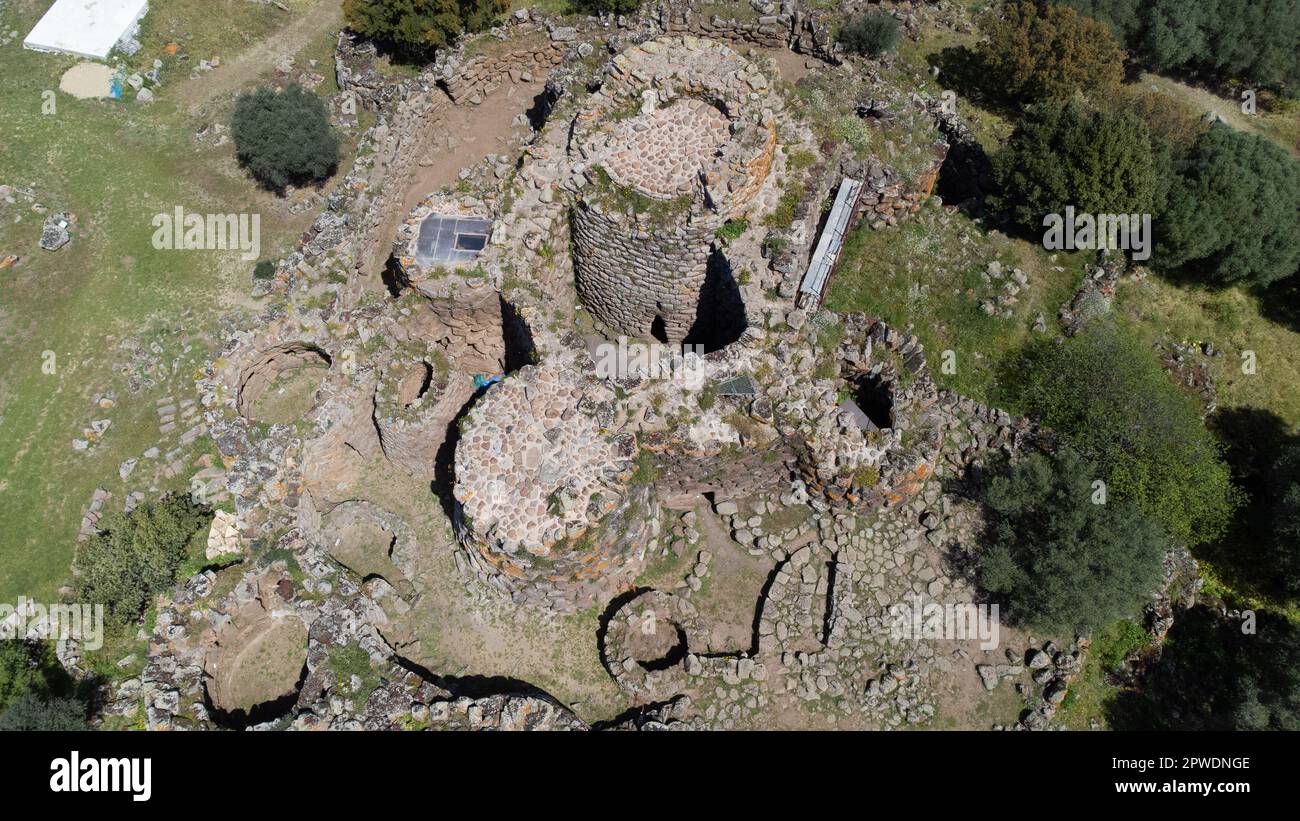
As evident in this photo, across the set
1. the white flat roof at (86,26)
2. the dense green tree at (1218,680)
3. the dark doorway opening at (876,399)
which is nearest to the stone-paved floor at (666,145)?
the dark doorway opening at (876,399)

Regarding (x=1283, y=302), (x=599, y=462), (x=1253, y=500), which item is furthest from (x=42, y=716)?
(x=1283, y=302)

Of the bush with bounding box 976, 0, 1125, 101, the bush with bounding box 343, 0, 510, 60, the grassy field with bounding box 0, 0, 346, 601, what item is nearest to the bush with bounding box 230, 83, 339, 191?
the grassy field with bounding box 0, 0, 346, 601

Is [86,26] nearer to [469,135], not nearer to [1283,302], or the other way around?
[469,135]

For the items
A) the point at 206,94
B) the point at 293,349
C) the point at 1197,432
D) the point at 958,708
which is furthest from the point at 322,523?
the point at 1197,432

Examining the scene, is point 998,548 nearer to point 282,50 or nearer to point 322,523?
point 322,523

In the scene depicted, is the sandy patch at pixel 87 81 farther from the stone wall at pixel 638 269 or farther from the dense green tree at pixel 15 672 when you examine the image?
the stone wall at pixel 638 269

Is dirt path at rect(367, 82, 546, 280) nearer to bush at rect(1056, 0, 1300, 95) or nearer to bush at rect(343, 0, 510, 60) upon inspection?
bush at rect(343, 0, 510, 60)
